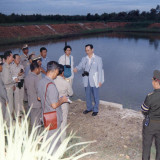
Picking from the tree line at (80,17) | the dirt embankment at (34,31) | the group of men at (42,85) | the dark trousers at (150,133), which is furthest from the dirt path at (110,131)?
the tree line at (80,17)

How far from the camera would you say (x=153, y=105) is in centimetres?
332

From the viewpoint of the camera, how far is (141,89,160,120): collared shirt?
10.7ft

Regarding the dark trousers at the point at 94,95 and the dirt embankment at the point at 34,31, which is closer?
the dark trousers at the point at 94,95

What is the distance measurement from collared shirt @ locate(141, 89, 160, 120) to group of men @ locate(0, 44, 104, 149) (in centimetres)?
132

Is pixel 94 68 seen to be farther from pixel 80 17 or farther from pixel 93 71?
pixel 80 17

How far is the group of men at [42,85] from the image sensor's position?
11.1 feet

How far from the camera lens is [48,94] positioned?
3312 millimetres

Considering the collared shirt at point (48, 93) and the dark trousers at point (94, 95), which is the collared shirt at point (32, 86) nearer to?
the collared shirt at point (48, 93)

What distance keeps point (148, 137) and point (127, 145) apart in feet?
3.80

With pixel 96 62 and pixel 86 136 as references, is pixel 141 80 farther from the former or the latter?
pixel 86 136

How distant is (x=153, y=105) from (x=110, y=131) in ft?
6.80

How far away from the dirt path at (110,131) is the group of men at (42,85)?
0.41 meters

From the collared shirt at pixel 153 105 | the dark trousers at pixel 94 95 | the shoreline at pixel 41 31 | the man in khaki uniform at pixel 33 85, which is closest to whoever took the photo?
the collared shirt at pixel 153 105

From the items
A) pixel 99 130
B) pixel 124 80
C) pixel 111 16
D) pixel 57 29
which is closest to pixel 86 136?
pixel 99 130
